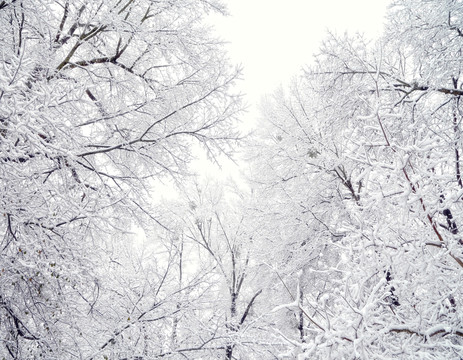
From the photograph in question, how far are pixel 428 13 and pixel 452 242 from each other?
2.65m

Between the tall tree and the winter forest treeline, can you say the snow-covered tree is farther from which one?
the tall tree

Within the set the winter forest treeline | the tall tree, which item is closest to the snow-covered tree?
the winter forest treeline

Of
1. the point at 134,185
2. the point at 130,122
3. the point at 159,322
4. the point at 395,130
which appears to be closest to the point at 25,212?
the point at 134,185

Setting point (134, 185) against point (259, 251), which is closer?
point (134, 185)

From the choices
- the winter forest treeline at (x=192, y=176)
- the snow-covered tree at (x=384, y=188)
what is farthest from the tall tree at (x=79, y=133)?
the snow-covered tree at (x=384, y=188)

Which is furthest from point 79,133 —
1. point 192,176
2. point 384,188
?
point 384,188

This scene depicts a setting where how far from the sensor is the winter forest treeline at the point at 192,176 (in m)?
1.71

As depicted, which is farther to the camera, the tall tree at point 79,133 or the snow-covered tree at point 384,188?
the tall tree at point 79,133

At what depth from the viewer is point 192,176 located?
4258mm

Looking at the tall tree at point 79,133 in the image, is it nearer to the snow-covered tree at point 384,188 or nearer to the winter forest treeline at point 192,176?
the winter forest treeline at point 192,176

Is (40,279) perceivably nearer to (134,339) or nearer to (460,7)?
(134,339)

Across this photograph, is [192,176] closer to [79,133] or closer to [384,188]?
[79,133]

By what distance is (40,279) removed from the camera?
2.37m

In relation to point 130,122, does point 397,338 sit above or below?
below
